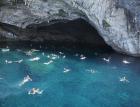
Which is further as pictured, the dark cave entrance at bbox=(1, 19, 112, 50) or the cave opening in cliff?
the cave opening in cliff

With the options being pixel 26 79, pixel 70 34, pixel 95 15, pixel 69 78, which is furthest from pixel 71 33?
pixel 26 79

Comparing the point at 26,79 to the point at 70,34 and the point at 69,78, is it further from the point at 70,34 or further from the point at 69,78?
the point at 70,34

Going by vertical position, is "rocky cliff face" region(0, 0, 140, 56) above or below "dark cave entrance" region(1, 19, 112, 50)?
above

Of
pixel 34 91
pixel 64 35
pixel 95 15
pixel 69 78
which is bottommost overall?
pixel 34 91

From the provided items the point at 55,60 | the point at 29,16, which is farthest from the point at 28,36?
the point at 55,60

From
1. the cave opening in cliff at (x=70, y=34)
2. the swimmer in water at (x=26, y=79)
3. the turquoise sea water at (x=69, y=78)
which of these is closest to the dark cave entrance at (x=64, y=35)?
the cave opening in cliff at (x=70, y=34)

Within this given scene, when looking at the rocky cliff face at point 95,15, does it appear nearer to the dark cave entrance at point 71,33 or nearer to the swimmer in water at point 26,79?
the dark cave entrance at point 71,33

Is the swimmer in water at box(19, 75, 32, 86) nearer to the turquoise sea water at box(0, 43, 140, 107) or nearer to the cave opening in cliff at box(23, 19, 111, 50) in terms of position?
the turquoise sea water at box(0, 43, 140, 107)

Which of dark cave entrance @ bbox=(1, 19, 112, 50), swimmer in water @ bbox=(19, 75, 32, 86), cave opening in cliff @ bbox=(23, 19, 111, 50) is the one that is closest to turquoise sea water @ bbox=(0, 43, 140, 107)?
swimmer in water @ bbox=(19, 75, 32, 86)
